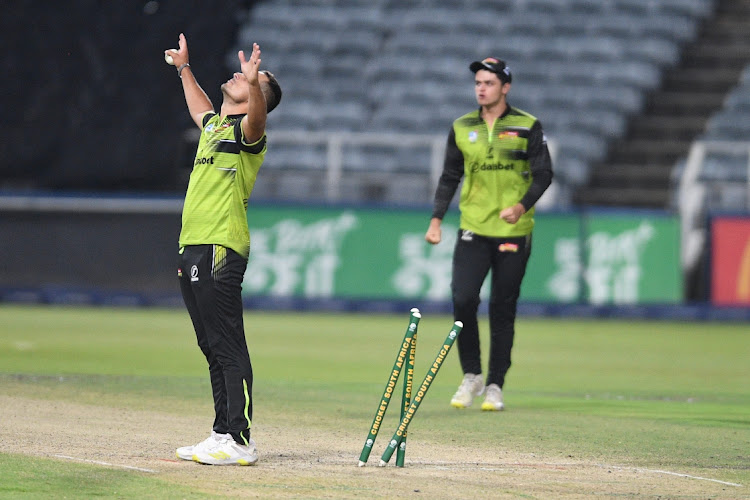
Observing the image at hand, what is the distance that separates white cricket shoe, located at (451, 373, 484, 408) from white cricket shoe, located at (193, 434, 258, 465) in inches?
124

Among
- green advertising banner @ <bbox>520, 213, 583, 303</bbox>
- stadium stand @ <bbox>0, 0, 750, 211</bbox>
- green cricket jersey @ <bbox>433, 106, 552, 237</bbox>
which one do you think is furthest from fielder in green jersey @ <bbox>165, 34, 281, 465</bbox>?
stadium stand @ <bbox>0, 0, 750, 211</bbox>

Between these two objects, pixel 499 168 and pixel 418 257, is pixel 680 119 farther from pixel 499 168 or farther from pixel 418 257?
pixel 499 168

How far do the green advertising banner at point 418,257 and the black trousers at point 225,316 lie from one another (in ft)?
40.7

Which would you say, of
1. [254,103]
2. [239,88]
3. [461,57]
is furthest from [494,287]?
[461,57]

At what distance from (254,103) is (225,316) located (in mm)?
1097

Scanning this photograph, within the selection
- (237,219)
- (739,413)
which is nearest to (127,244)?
(739,413)

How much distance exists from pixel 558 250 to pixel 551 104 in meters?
5.13

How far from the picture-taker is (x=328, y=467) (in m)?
6.79

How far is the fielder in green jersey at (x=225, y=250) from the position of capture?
269 inches

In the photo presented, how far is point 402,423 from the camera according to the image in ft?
21.8

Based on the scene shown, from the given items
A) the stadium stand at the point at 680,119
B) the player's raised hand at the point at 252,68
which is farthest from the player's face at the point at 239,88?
the stadium stand at the point at 680,119

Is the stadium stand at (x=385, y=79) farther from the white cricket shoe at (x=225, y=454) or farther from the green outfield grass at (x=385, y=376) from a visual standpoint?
the white cricket shoe at (x=225, y=454)

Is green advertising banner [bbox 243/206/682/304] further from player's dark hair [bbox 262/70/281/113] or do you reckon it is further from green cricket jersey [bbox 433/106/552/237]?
player's dark hair [bbox 262/70/281/113]

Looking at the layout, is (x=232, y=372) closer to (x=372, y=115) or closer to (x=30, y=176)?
(x=30, y=176)
